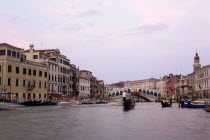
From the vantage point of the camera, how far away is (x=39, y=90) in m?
53.8

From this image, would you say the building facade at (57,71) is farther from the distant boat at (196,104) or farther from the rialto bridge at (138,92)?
the rialto bridge at (138,92)

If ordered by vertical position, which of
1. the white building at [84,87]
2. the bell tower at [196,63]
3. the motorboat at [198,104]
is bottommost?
the motorboat at [198,104]

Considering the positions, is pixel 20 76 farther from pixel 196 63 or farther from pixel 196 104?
pixel 196 63

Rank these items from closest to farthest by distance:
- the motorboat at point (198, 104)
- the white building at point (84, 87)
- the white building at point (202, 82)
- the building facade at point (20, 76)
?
the motorboat at point (198, 104), the building facade at point (20, 76), the white building at point (202, 82), the white building at point (84, 87)

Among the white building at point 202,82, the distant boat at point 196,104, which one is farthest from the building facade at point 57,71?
the white building at point 202,82

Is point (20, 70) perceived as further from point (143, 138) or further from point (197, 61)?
point (197, 61)

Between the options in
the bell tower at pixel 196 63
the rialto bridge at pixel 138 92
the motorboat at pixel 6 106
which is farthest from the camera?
the rialto bridge at pixel 138 92

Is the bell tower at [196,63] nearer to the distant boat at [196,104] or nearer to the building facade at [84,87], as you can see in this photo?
the building facade at [84,87]

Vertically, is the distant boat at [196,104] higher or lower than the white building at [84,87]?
lower

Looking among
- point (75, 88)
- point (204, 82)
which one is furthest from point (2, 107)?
point (204, 82)

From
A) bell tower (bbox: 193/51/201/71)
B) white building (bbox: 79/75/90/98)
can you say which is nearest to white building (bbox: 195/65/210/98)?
bell tower (bbox: 193/51/201/71)

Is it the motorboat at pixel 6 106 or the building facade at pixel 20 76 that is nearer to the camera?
the motorboat at pixel 6 106

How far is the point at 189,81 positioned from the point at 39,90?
56.3 metres

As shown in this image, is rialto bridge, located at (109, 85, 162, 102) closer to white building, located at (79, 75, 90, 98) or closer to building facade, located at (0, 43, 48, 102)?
white building, located at (79, 75, 90, 98)
